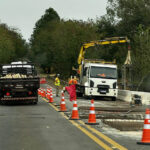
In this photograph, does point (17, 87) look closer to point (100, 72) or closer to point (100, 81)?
point (100, 81)

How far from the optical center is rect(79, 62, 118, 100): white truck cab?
33.4 metres

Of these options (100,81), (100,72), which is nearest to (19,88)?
(100,81)

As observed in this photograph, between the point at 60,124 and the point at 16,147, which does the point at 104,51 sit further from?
the point at 16,147

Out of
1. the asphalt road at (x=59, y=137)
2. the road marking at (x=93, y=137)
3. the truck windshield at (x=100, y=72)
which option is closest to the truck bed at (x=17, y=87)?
the truck windshield at (x=100, y=72)

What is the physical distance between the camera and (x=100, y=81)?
33.4 meters

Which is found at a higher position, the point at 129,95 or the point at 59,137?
the point at 129,95

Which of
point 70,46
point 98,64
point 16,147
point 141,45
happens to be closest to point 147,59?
point 141,45

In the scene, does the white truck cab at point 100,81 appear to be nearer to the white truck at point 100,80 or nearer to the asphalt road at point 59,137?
the white truck at point 100,80

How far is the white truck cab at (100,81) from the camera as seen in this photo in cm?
3341

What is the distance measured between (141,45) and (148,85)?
4191 millimetres

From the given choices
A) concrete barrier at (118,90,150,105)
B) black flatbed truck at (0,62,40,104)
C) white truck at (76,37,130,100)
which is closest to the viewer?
black flatbed truck at (0,62,40,104)

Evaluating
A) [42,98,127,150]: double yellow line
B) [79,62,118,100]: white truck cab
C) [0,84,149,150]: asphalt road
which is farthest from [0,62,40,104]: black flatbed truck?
[42,98,127,150]: double yellow line

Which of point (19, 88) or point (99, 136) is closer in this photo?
point (99, 136)

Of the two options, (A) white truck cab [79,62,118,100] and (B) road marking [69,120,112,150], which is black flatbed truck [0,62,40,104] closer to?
(A) white truck cab [79,62,118,100]
